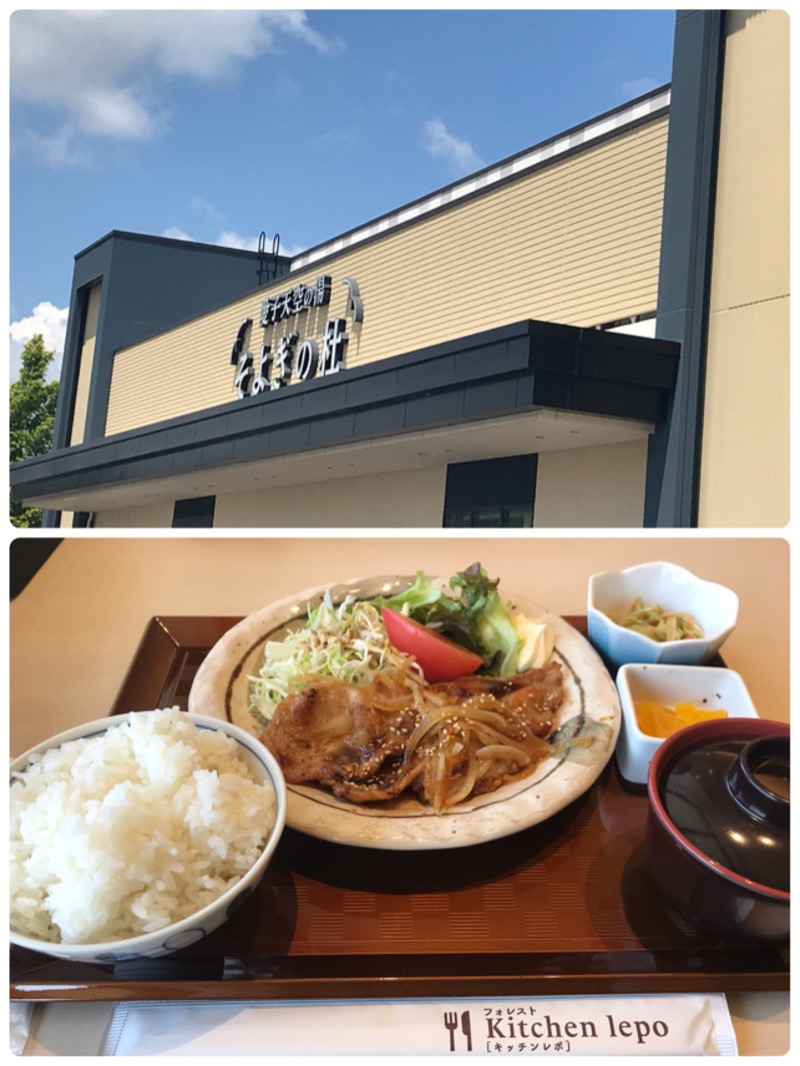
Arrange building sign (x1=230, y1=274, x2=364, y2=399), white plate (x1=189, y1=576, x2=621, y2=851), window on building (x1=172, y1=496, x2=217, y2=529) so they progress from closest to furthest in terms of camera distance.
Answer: white plate (x1=189, y1=576, x2=621, y2=851)
building sign (x1=230, y1=274, x2=364, y2=399)
window on building (x1=172, y1=496, x2=217, y2=529)

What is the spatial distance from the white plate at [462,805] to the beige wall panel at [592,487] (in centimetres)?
239

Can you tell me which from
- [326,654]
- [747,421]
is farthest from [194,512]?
[326,654]

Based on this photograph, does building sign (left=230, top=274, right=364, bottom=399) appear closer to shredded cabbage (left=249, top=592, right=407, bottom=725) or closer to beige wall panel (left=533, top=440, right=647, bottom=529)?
beige wall panel (left=533, top=440, right=647, bottom=529)

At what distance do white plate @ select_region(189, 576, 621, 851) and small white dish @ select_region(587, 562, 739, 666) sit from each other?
7cm

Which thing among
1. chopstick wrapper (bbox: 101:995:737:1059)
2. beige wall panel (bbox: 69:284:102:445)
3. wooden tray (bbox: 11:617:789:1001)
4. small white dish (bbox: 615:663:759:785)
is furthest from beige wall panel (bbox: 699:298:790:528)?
beige wall panel (bbox: 69:284:102:445)

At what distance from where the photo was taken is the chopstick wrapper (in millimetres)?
562

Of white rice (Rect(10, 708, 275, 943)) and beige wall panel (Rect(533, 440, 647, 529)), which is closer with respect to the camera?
white rice (Rect(10, 708, 275, 943))

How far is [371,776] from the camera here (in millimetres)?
792

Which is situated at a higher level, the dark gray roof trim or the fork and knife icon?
the dark gray roof trim

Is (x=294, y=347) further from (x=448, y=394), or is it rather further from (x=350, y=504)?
(x=448, y=394)

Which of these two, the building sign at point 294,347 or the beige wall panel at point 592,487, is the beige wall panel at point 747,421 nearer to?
the beige wall panel at point 592,487

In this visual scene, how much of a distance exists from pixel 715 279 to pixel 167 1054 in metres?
2.92

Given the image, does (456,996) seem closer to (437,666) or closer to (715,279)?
(437,666)

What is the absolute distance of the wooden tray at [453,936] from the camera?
591 millimetres
